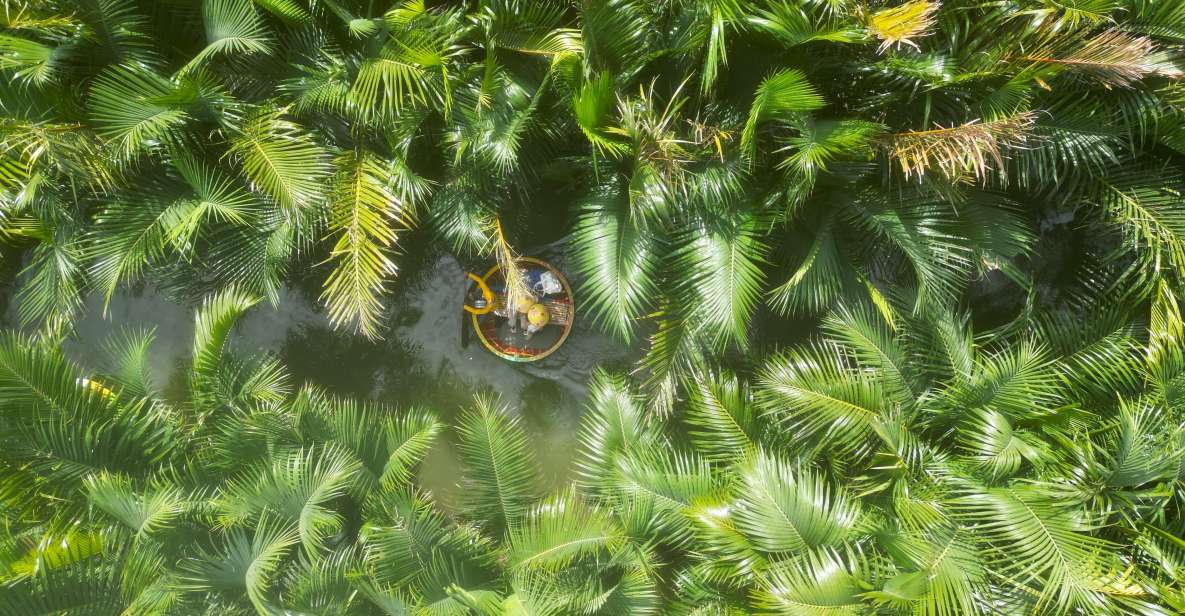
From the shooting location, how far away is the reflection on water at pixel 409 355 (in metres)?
5.72

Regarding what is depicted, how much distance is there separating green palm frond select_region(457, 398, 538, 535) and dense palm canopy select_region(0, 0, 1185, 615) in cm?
3

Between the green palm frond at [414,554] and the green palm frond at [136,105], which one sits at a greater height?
the green palm frond at [136,105]

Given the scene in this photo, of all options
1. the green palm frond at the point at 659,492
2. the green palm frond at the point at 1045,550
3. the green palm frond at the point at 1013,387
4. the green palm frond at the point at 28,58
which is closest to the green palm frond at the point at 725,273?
the green palm frond at the point at 659,492

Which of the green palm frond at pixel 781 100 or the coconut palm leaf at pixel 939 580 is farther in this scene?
the green palm frond at pixel 781 100

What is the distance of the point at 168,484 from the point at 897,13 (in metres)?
4.79

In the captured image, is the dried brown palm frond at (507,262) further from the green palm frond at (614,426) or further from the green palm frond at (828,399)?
the green palm frond at (828,399)

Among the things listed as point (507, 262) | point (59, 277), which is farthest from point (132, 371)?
point (507, 262)

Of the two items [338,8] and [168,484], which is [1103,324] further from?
[168,484]

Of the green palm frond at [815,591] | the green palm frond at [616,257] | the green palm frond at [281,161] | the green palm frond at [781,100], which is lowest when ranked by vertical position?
the green palm frond at [815,591]

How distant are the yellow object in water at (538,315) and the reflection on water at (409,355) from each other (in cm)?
31

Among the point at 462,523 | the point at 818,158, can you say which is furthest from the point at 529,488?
the point at 818,158

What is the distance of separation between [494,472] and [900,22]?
133 inches

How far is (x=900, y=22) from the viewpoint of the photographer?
374 cm

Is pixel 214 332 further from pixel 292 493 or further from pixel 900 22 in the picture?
pixel 900 22
